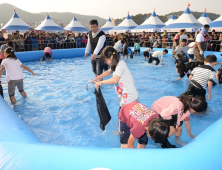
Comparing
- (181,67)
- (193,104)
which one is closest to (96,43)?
(181,67)

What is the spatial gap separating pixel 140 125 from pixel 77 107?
2519 mm

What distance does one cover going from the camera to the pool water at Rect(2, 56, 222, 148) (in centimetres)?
329

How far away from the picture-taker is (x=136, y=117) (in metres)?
2.27

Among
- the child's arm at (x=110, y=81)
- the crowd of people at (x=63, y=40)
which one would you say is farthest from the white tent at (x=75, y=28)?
the child's arm at (x=110, y=81)

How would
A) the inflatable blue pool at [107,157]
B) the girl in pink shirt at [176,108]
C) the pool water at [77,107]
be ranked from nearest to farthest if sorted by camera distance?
1. the inflatable blue pool at [107,157]
2. the girl in pink shirt at [176,108]
3. the pool water at [77,107]

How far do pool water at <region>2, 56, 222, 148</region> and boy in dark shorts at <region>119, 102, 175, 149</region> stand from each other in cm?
64

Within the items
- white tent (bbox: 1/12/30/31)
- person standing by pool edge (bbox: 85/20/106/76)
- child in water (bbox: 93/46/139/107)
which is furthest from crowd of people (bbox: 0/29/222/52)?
child in water (bbox: 93/46/139/107)

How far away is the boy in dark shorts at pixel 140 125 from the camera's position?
2051 millimetres

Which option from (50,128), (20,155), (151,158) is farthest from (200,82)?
(20,155)

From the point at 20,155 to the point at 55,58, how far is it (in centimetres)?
1180

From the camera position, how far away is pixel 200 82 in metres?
3.93

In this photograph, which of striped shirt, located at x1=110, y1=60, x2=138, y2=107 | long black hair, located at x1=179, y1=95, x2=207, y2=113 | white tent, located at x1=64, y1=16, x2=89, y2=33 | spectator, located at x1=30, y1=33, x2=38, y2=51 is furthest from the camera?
white tent, located at x1=64, y1=16, x2=89, y2=33

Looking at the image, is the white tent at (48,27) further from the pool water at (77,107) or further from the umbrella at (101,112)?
the umbrella at (101,112)

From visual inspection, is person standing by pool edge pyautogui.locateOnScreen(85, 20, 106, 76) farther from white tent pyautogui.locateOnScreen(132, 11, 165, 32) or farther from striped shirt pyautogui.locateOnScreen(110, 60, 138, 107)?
white tent pyautogui.locateOnScreen(132, 11, 165, 32)
